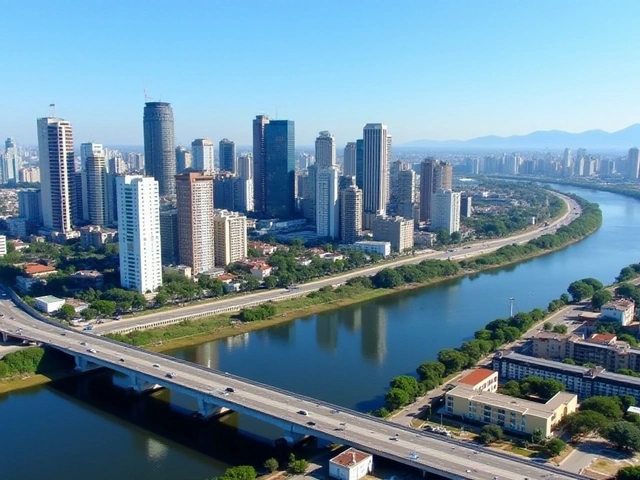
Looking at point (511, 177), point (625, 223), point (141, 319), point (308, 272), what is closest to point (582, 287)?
point (308, 272)

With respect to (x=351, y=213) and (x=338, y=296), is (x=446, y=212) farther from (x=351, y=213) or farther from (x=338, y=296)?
(x=338, y=296)

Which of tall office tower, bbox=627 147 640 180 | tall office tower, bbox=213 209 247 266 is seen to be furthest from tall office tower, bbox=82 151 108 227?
tall office tower, bbox=627 147 640 180

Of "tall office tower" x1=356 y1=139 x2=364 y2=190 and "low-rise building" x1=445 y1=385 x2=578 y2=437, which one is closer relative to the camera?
"low-rise building" x1=445 y1=385 x2=578 y2=437

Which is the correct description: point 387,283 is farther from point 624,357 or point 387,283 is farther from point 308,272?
point 624,357

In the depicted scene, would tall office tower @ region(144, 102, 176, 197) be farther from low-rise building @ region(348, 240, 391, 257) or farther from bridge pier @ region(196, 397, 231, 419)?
bridge pier @ region(196, 397, 231, 419)

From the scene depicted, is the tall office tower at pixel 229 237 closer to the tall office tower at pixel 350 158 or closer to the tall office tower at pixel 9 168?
the tall office tower at pixel 350 158

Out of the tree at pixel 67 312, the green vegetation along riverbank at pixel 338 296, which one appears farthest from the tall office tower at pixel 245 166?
the tree at pixel 67 312
